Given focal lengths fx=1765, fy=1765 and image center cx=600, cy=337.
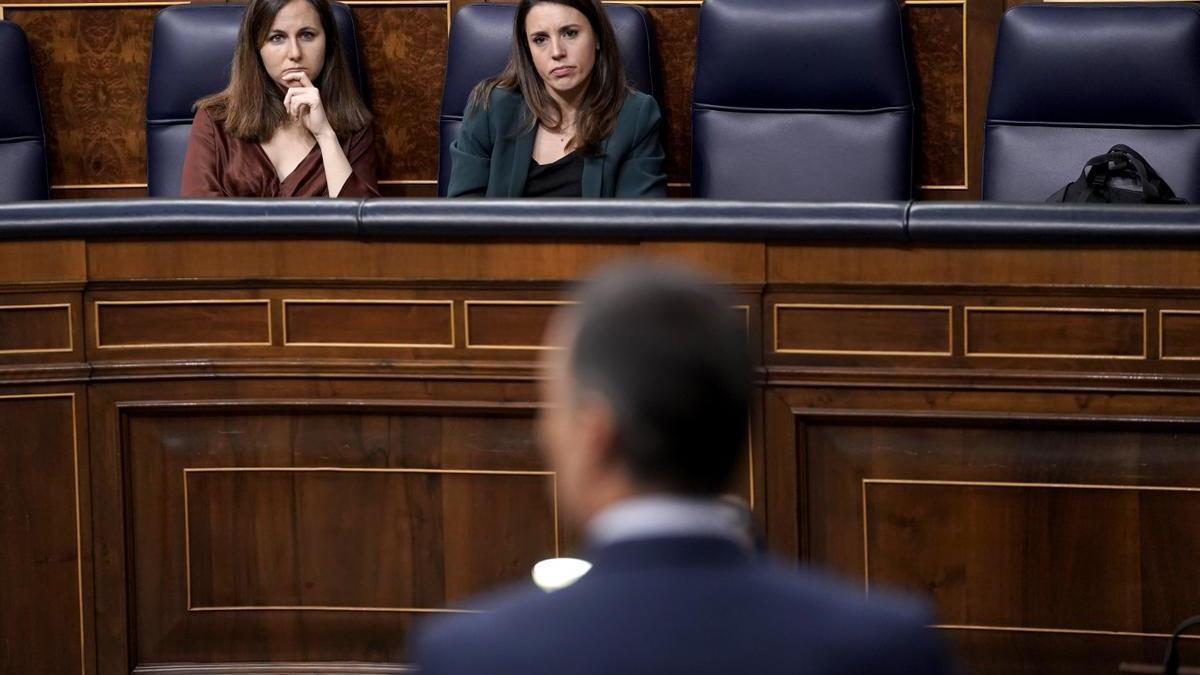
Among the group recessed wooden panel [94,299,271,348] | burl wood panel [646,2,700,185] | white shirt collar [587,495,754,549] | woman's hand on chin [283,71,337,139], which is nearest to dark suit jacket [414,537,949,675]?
white shirt collar [587,495,754,549]

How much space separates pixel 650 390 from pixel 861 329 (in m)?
1.52

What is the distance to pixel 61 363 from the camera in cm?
234

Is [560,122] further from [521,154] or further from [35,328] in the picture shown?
[35,328]

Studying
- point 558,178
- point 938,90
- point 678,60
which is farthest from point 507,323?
point 938,90

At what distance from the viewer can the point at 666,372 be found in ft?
2.46

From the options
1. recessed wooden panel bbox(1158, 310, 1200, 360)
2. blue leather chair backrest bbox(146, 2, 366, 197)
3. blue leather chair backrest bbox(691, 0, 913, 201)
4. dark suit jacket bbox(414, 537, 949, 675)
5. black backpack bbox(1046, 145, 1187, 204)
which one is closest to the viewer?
dark suit jacket bbox(414, 537, 949, 675)

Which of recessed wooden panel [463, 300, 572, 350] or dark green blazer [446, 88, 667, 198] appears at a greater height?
dark green blazer [446, 88, 667, 198]

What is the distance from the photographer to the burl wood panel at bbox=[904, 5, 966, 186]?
327cm

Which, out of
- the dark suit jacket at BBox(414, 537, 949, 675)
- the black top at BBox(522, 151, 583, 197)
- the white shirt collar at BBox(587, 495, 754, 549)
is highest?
the black top at BBox(522, 151, 583, 197)

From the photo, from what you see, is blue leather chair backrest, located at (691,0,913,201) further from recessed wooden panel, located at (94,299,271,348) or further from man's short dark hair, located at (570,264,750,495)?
man's short dark hair, located at (570,264,750,495)

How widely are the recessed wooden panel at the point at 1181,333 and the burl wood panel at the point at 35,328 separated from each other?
1411 millimetres

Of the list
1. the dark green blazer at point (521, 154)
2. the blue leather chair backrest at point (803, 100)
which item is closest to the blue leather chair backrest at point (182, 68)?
the dark green blazer at point (521, 154)

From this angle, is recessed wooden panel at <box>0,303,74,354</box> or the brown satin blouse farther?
the brown satin blouse

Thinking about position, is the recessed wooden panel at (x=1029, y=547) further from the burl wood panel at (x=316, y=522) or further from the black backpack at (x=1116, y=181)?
the black backpack at (x=1116, y=181)
